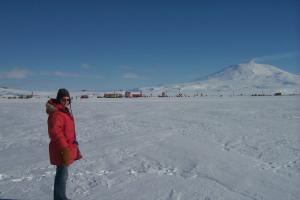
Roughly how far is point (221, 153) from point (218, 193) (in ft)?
8.26

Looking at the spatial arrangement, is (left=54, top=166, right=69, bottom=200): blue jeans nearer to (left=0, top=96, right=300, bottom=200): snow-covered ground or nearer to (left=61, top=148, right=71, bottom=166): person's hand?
(left=61, top=148, right=71, bottom=166): person's hand

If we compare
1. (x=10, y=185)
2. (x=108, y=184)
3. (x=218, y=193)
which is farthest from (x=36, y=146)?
(x=218, y=193)

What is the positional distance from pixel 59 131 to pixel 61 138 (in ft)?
0.27

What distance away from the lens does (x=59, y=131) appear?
12.9ft

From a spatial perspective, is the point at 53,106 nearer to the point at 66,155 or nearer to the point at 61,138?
the point at 61,138

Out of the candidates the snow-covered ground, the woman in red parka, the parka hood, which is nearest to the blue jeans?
the woman in red parka

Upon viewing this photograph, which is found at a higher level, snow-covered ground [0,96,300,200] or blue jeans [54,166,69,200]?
blue jeans [54,166,69,200]

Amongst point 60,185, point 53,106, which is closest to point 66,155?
point 60,185

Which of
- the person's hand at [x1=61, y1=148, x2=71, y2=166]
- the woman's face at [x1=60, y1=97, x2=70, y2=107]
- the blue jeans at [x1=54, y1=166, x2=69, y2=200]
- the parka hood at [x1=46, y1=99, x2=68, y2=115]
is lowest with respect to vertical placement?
the blue jeans at [x1=54, y1=166, x2=69, y2=200]

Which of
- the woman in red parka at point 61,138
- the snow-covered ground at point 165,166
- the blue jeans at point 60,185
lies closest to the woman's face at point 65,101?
the woman in red parka at point 61,138

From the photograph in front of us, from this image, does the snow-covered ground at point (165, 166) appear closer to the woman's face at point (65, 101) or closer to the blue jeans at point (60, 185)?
the blue jeans at point (60, 185)

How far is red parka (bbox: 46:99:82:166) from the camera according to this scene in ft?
12.8

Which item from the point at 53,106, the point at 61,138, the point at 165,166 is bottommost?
the point at 165,166

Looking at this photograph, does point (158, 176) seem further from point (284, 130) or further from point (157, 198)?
point (284, 130)
